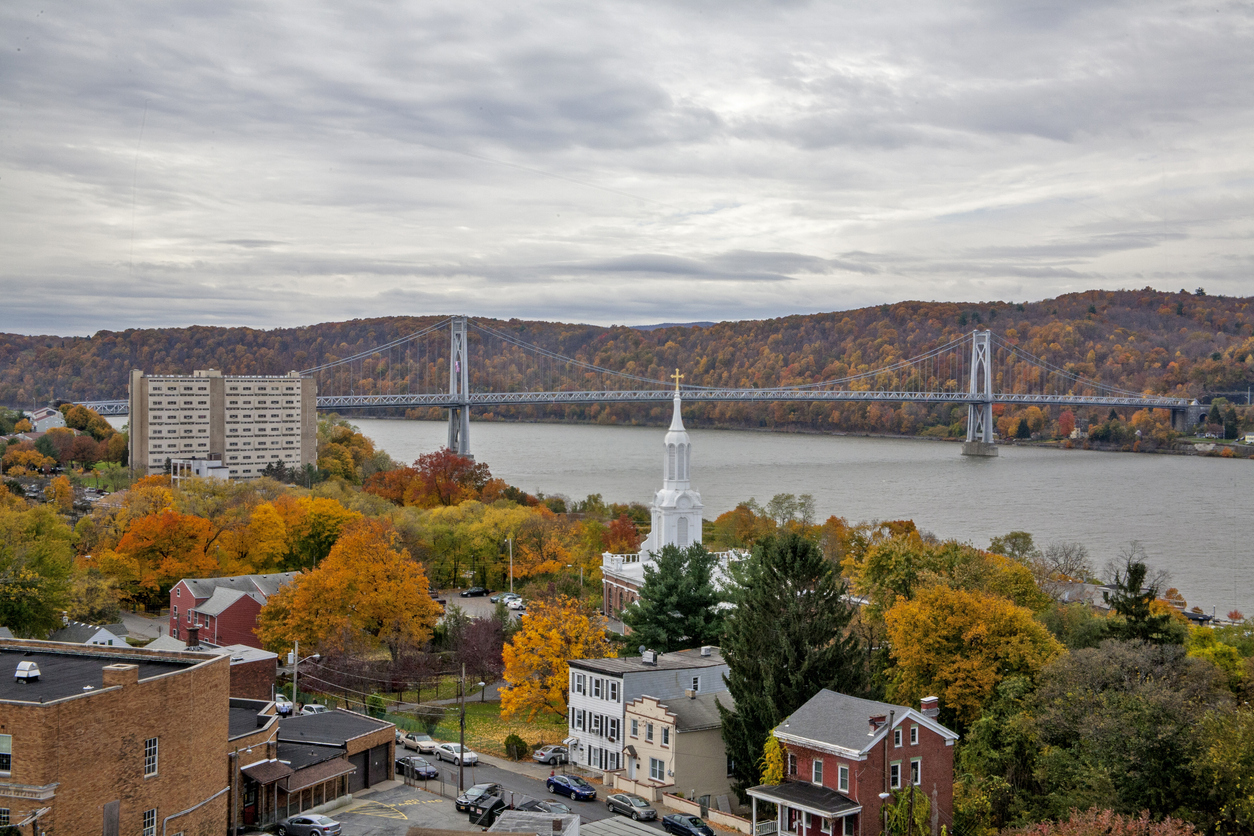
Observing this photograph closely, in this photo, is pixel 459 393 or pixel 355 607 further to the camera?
pixel 459 393

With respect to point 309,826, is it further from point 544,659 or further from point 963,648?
point 963,648

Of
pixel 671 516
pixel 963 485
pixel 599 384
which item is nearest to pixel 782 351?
pixel 599 384

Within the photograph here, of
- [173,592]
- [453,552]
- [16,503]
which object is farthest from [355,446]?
[173,592]

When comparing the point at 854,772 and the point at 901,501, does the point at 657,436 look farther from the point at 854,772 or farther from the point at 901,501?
the point at 854,772

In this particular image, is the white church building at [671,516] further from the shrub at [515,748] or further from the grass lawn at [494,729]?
the shrub at [515,748]

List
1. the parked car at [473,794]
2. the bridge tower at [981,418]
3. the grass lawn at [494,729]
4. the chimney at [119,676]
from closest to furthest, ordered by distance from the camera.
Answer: the chimney at [119,676] < the parked car at [473,794] < the grass lawn at [494,729] < the bridge tower at [981,418]

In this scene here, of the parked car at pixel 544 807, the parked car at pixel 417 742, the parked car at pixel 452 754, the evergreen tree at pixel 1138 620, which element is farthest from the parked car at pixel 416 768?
the evergreen tree at pixel 1138 620
